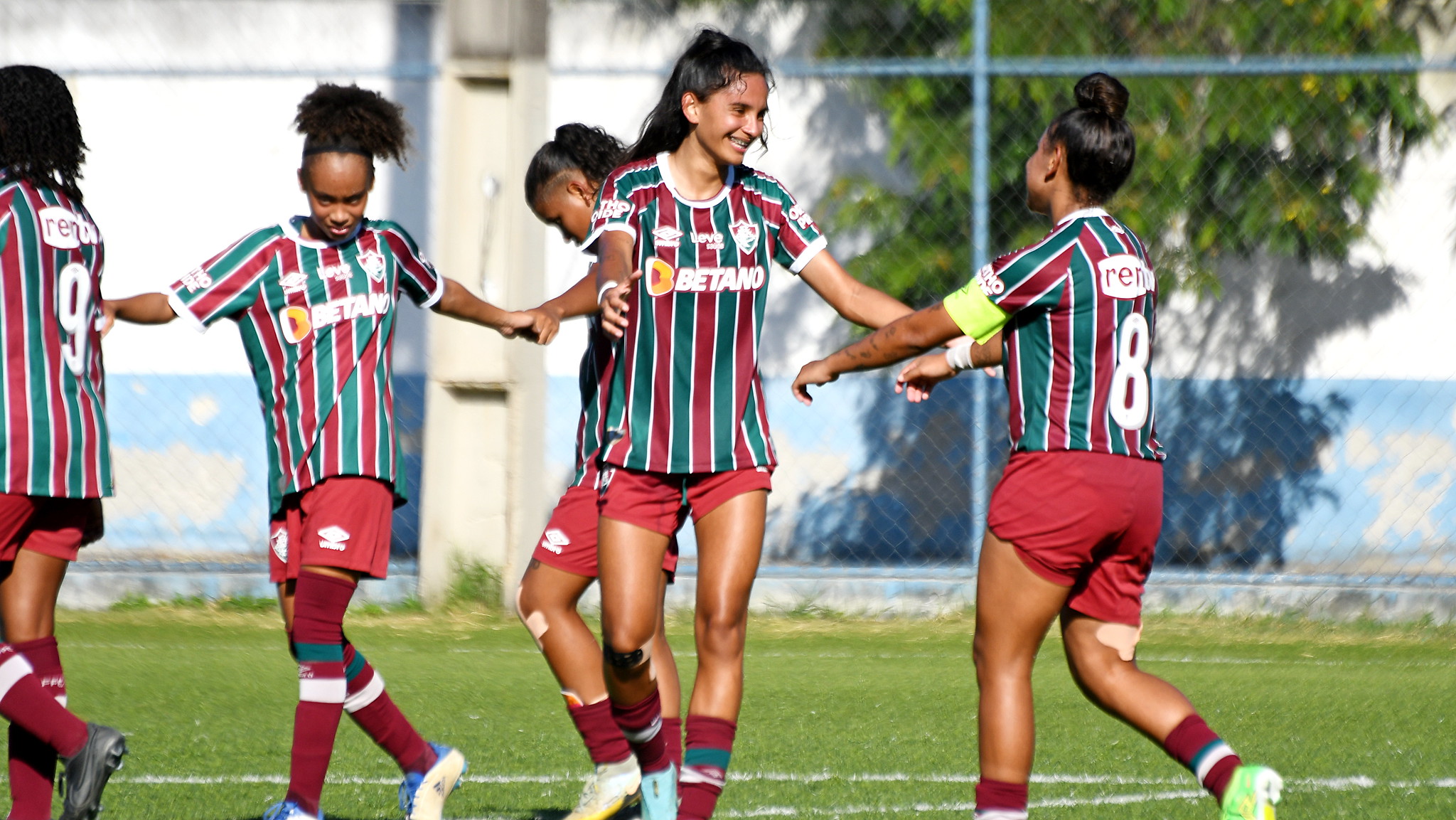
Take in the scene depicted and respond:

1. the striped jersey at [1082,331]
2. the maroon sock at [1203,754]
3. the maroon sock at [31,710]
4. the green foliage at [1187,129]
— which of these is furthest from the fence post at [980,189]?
the maroon sock at [31,710]

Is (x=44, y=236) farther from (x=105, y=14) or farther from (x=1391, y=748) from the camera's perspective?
(x=105, y=14)

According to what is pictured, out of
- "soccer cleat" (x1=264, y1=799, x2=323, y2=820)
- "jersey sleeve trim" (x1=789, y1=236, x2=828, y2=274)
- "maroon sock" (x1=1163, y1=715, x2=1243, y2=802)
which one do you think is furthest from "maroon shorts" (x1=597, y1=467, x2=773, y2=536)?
"maroon sock" (x1=1163, y1=715, x2=1243, y2=802)

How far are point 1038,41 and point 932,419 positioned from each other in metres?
2.57

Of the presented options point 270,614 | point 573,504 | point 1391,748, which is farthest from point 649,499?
point 270,614

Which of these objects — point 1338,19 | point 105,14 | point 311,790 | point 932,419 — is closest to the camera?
point 311,790

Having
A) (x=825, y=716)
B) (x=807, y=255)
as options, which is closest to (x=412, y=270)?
(x=807, y=255)

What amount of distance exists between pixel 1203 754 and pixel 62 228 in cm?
297

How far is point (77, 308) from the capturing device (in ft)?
13.4

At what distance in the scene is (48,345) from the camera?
Result: 4.04 metres

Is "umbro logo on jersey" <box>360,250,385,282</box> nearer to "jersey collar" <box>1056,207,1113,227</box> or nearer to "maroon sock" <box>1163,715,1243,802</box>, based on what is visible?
"jersey collar" <box>1056,207,1113,227</box>

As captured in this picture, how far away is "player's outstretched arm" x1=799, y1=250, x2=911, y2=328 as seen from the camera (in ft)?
13.8

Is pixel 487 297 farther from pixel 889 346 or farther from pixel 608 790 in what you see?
pixel 889 346

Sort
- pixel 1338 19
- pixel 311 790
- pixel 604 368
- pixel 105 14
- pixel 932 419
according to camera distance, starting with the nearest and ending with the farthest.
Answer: pixel 311 790, pixel 604 368, pixel 1338 19, pixel 932 419, pixel 105 14

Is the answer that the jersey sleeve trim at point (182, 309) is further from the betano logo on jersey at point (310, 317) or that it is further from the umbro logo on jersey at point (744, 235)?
Result: the umbro logo on jersey at point (744, 235)
